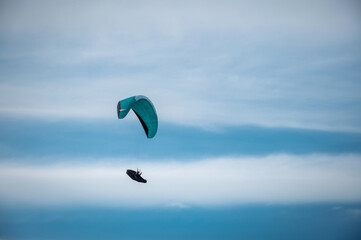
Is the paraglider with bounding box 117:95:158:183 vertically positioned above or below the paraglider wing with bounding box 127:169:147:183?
above

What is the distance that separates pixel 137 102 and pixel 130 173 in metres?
10.4

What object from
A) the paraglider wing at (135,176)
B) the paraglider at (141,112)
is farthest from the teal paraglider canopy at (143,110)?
the paraglider wing at (135,176)

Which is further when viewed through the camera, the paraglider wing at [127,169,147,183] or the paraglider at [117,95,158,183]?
the paraglider wing at [127,169,147,183]

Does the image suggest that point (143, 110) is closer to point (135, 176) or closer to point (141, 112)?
point (141, 112)

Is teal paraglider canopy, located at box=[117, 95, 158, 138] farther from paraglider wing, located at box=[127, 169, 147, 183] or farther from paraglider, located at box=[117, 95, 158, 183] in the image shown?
paraglider wing, located at box=[127, 169, 147, 183]

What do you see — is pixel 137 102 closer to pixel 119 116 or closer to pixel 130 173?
pixel 119 116

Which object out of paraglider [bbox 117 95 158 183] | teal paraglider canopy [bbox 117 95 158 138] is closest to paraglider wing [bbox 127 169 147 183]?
paraglider [bbox 117 95 158 183]

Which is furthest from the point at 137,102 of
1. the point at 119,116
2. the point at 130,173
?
the point at 130,173

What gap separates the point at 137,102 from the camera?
290ft

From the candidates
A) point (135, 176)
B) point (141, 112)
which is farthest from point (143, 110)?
point (135, 176)

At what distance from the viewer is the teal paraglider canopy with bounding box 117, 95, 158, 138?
85.4 m

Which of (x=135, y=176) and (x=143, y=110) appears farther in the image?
(x=143, y=110)

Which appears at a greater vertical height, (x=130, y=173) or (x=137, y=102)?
(x=137, y=102)

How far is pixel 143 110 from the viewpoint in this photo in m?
90.6
